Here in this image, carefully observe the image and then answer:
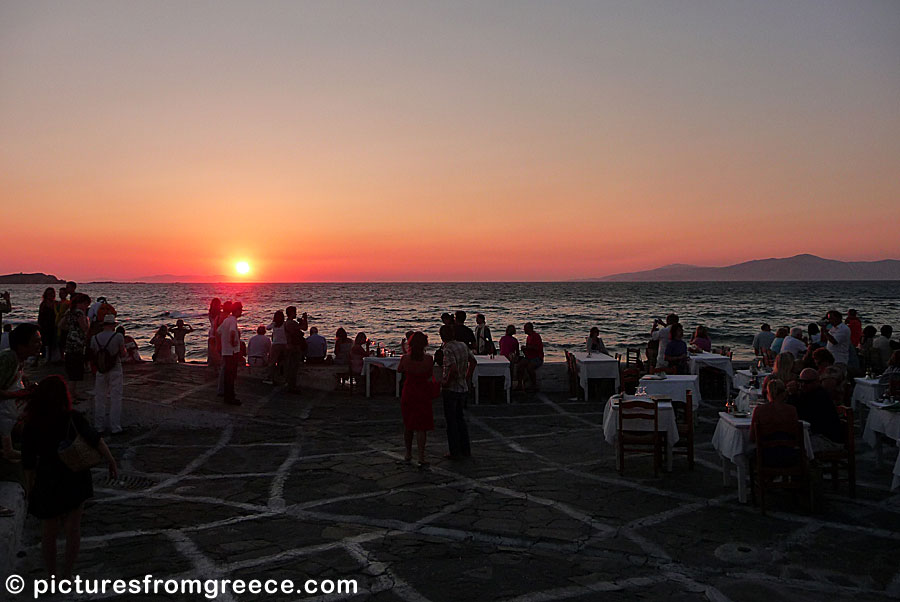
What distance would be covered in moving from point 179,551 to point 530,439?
612cm

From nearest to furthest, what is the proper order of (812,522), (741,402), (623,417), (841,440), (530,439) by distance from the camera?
(812,522) < (841,440) < (623,417) < (741,402) < (530,439)

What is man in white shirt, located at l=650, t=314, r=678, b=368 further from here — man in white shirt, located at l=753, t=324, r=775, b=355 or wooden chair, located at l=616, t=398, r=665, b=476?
wooden chair, located at l=616, t=398, r=665, b=476

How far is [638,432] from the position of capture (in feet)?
27.5

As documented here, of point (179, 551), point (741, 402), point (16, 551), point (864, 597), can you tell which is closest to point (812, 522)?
point (864, 597)

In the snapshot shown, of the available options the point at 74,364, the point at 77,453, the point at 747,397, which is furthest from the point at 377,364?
the point at 77,453

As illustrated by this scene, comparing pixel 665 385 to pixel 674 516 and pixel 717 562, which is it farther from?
pixel 717 562

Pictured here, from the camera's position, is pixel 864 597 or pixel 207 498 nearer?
pixel 864 597

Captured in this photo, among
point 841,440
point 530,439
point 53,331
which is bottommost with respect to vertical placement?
point 530,439

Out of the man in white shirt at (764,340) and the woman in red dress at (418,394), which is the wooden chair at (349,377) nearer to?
the woman in red dress at (418,394)

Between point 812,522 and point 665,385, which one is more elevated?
point 665,385

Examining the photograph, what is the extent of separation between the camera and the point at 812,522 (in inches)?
256

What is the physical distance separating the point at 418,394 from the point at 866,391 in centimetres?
725

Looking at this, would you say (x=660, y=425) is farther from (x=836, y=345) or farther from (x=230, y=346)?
(x=230, y=346)

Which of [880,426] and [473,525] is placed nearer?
[473,525]
